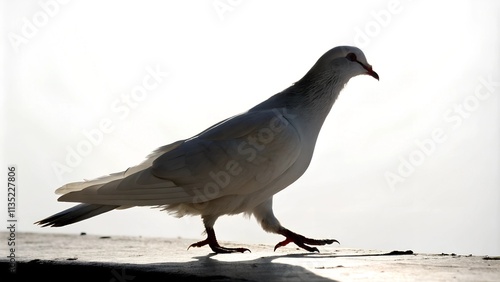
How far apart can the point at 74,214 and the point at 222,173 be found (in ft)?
4.39

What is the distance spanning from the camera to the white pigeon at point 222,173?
6.14m

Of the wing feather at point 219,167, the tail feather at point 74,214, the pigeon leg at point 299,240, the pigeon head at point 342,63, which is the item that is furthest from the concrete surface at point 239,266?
the pigeon head at point 342,63

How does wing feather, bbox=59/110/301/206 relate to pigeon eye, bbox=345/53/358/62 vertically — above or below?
below

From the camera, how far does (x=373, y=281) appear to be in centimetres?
450

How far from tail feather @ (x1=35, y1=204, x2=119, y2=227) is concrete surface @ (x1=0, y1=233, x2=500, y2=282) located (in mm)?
313

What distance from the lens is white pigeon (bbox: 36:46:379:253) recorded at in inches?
242

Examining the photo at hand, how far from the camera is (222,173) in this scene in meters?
6.30

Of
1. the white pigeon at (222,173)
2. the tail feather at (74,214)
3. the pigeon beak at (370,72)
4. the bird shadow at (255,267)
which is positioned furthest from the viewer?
the pigeon beak at (370,72)

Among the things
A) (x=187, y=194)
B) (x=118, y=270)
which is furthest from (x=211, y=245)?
(x=118, y=270)

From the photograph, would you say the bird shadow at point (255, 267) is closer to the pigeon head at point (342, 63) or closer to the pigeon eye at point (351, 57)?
the pigeon head at point (342, 63)

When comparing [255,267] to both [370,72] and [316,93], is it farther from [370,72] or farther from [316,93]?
[370,72]

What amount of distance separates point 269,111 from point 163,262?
5.95 feet

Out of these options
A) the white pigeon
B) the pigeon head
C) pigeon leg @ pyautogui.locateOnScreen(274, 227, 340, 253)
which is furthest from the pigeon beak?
pigeon leg @ pyautogui.locateOnScreen(274, 227, 340, 253)

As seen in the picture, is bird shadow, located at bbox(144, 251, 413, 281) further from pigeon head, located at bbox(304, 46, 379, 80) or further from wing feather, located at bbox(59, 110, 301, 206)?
pigeon head, located at bbox(304, 46, 379, 80)
